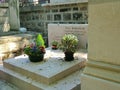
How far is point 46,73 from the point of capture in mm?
2998

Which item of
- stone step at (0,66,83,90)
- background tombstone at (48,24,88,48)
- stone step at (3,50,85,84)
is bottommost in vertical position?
stone step at (0,66,83,90)

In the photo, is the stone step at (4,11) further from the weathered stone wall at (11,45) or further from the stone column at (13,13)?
the weathered stone wall at (11,45)

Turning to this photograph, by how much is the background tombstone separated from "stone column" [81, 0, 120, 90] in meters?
2.41

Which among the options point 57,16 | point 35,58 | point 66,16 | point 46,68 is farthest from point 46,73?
point 57,16

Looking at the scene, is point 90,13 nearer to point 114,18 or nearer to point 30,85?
point 114,18

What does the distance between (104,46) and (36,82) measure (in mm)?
1678

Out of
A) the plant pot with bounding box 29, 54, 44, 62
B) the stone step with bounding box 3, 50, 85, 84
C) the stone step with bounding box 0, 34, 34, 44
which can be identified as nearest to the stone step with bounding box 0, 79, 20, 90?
the stone step with bounding box 3, 50, 85, 84

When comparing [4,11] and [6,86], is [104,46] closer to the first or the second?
[6,86]

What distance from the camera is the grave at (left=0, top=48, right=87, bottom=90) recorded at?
287 cm

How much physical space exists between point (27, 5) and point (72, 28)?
3.59 metres

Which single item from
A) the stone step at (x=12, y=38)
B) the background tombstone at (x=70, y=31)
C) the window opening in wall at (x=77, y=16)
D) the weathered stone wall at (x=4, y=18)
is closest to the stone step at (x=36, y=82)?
the background tombstone at (x=70, y=31)

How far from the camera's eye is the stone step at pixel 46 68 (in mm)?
2953

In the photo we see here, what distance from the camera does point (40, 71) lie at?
10.2 feet

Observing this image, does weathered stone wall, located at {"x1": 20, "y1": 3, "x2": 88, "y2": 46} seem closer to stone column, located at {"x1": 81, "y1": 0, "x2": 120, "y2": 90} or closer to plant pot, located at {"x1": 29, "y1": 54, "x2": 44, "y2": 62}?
plant pot, located at {"x1": 29, "y1": 54, "x2": 44, "y2": 62}
